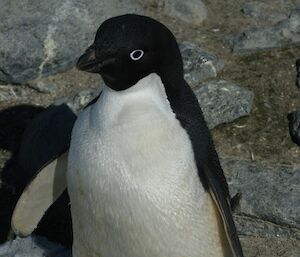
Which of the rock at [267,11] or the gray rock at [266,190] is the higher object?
the gray rock at [266,190]

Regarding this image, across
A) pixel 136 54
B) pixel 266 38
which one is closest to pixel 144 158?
pixel 136 54

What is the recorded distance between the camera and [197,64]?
4.98m

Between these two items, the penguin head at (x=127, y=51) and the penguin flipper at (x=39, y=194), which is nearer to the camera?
the penguin head at (x=127, y=51)

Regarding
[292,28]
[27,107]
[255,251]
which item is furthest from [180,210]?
[292,28]

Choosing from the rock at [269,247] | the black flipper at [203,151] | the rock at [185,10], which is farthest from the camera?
the rock at [185,10]

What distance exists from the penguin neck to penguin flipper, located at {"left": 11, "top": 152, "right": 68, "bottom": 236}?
1.60ft

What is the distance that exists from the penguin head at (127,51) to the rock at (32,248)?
1.21m

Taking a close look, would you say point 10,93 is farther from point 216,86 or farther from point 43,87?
point 216,86

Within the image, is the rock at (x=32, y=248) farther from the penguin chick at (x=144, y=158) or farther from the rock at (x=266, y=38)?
the rock at (x=266, y=38)

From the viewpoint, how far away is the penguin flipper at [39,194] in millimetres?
3635

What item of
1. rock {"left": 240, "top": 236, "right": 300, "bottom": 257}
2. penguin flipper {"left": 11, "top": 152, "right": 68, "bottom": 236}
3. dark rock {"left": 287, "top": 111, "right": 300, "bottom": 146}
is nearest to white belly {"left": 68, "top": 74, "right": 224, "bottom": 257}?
penguin flipper {"left": 11, "top": 152, "right": 68, "bottom": 236}

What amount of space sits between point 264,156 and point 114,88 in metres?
1.68

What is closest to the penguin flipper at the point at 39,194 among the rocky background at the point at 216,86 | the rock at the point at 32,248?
the rock at the point at 32,248

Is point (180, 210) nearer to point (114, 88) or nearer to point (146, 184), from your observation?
point (146, 184)
